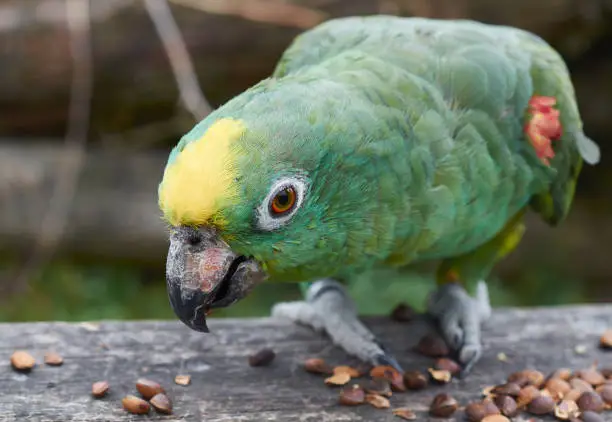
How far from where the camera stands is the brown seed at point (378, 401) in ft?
5.81

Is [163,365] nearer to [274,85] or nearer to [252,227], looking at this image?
[252,227]

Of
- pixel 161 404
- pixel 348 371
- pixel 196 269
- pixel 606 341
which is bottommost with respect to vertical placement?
pixel 606 341

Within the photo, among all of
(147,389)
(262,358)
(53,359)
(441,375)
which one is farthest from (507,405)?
(53,359)

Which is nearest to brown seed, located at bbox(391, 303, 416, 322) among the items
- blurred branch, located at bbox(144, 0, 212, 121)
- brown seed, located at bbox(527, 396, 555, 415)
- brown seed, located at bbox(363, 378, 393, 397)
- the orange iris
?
brown seed, located at bbox(363, 378, 393, 397)

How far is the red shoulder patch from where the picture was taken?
1908 mm

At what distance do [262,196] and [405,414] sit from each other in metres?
0.67

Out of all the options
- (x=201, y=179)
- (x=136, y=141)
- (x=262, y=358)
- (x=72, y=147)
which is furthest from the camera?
(x=136, y=141)

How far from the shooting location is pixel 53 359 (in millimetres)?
1805

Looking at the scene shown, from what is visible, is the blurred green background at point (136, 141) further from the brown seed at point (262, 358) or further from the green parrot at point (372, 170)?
the brown seed at point (262, 358)

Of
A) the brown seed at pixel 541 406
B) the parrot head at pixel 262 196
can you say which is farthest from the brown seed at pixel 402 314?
the parrot head at pixel 262 196

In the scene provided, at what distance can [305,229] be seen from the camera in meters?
1.49

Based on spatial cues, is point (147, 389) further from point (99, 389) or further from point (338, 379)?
point (338, 379)

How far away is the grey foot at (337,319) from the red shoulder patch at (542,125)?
611 millimetres

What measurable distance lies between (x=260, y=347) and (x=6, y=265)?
77.8 inches
